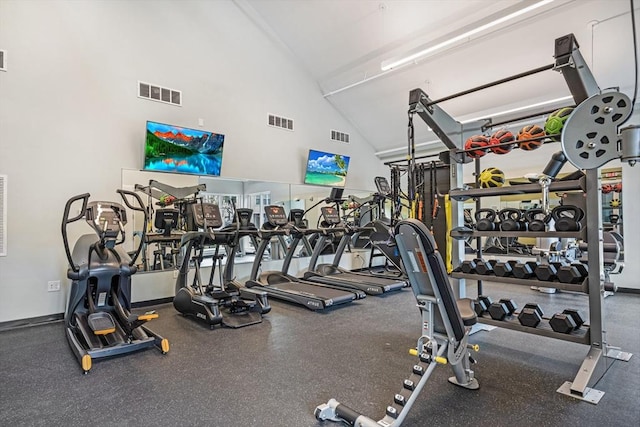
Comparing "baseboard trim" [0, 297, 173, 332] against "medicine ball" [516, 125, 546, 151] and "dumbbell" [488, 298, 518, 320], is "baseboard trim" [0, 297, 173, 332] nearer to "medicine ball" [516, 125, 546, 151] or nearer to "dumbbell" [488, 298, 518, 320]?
"dumbbell" [488, 298, 518, 320]

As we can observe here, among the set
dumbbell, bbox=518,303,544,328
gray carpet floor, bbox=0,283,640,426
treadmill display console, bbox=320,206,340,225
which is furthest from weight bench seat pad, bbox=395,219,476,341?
treadmill display console, bbox=320,206,340,225

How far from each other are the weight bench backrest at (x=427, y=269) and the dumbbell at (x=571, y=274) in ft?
4.58

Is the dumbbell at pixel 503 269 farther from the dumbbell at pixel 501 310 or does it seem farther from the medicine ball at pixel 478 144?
the medicine ball at pixel 478 144

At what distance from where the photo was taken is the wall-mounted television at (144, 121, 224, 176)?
548 cm

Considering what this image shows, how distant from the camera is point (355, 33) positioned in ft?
21.6

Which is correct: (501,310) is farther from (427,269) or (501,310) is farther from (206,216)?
(206,216)

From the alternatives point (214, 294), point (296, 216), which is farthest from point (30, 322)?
point (296, 216)

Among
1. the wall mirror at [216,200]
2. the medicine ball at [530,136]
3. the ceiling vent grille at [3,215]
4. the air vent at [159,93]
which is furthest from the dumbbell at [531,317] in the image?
the ceiling vent grille at [3,215]

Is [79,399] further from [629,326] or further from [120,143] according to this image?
[629,326]

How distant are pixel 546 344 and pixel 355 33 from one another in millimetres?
5875

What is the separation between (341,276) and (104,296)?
13.8ft

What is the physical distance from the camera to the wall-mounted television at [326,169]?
304 inches

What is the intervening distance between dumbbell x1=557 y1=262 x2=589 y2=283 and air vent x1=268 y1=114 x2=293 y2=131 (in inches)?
222

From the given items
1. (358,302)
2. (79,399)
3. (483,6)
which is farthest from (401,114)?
(79,399)
